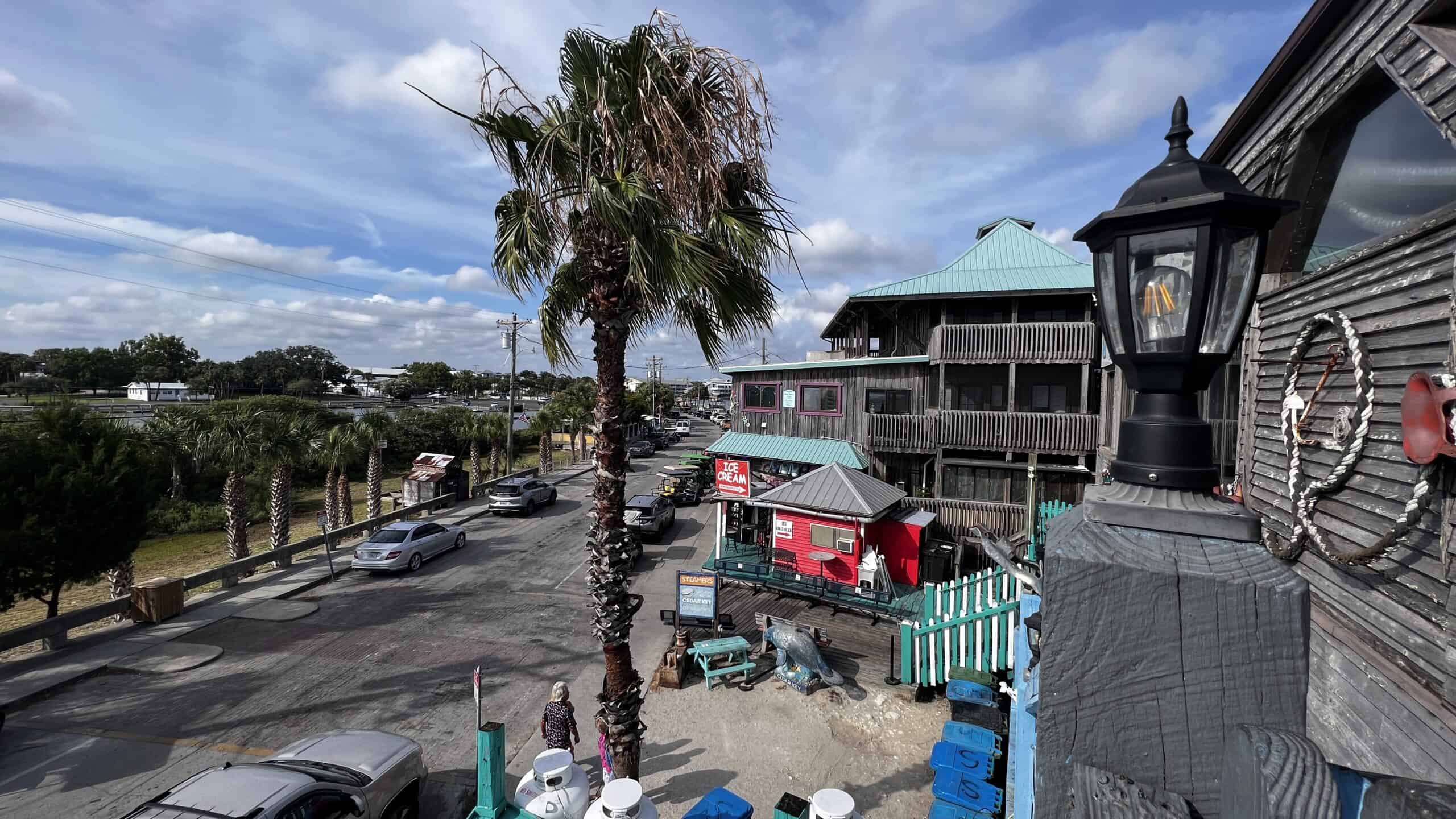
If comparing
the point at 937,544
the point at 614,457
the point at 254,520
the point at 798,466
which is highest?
the point at 614,457

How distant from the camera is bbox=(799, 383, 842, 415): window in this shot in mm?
20391

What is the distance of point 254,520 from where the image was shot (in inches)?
1096

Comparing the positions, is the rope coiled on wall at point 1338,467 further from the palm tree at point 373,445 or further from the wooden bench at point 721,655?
the palm tree at point 373,445

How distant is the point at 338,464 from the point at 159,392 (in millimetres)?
84487

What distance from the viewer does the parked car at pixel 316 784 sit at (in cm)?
539

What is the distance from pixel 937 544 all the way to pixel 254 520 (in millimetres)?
30126

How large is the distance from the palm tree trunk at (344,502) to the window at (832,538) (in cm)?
1660

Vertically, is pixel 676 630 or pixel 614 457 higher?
pixel 614 457

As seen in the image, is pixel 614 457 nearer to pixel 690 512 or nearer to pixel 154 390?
pixel 690 512

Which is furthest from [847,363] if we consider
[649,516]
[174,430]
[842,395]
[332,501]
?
[174,430]

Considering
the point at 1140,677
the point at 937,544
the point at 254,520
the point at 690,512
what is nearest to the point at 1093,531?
the point at 1140,677

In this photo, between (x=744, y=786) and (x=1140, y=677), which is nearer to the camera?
(x=1140, y=677)

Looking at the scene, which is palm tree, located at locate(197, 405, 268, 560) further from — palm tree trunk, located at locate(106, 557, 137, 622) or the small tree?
the small tree

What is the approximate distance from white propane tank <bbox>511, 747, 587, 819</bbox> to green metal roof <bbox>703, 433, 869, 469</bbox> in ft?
44.2
